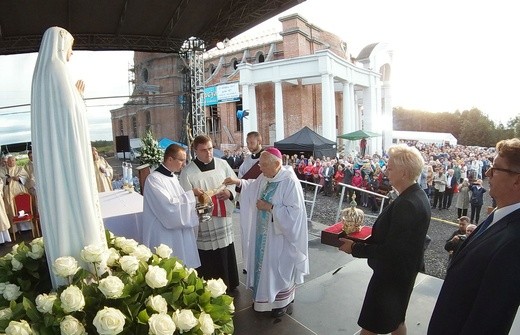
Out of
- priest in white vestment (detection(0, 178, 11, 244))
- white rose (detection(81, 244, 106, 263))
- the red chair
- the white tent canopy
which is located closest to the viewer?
white rose (detection(81, 244, 106, 263))

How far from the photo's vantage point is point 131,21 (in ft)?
32.0

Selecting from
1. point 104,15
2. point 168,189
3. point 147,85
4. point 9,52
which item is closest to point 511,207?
point 168,189

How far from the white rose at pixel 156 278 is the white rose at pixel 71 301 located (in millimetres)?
278

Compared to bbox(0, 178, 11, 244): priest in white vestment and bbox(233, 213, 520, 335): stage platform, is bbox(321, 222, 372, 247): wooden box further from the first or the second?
bbox(0, 178, 11, 244): priest in white vestment

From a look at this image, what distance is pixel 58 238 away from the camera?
5.50 feet

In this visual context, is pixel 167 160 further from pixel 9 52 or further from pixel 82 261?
pixel 9 52

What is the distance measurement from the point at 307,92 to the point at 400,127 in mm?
55093

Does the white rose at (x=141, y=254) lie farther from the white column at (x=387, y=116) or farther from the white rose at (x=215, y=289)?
the white column at (x=387, y=116)

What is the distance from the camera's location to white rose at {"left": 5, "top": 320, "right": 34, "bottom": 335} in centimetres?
133

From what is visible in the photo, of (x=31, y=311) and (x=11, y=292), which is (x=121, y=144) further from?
(x=31, y=311)

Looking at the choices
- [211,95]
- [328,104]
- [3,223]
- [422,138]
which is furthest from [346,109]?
[422,138]

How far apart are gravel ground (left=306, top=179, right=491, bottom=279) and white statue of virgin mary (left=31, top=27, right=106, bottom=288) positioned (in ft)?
17.6

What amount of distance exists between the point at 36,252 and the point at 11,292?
0.91 feet

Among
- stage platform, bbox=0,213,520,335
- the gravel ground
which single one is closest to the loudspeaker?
the gravel ground
